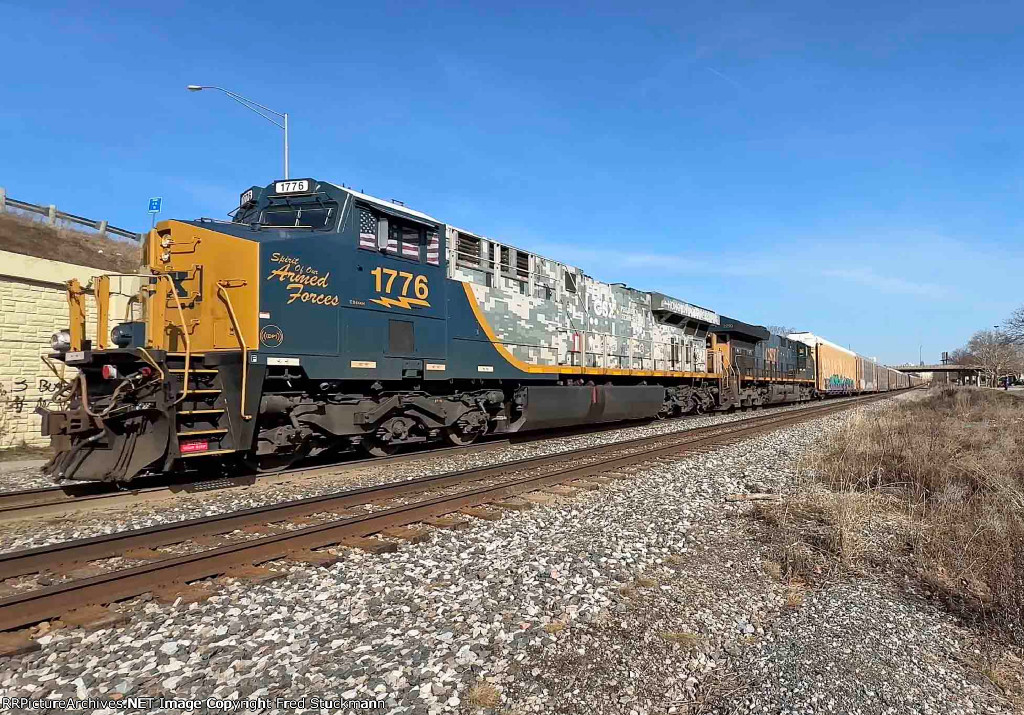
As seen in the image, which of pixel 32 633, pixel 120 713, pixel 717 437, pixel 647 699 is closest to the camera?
pixel 120 713

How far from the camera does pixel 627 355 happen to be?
1563 cm

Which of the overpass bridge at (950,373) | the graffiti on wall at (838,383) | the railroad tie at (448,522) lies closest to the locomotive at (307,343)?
the railroad tie at (448,522)

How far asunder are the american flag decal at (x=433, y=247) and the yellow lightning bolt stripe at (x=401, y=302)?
0.71 m

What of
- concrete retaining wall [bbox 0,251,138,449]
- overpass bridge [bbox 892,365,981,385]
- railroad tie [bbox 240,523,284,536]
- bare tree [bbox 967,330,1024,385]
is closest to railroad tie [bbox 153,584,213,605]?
railroad tie [bbox 240,523,284,536]

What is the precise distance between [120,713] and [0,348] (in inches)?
470

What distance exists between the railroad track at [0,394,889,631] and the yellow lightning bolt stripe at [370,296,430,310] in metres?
2.70

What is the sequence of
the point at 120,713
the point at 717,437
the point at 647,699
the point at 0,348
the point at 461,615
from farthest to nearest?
1. the point at 717,437
2. the point at 0,348
3. the point at 461,615
4. the point at 647,699
5. the point at 120,713

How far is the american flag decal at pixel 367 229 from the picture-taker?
328 inches

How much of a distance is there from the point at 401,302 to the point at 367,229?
3.88 ft

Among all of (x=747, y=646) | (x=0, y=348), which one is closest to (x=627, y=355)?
(x=747, y=646)

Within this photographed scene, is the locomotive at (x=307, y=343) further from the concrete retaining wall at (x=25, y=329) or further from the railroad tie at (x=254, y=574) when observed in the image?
the railroad tie at (x=254, y=574)

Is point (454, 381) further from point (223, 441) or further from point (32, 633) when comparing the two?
point (32, 633)

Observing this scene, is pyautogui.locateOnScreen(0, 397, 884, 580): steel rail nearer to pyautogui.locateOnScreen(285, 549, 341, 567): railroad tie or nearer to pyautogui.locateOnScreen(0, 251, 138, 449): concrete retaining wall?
pyautogui.locateOnScreen(285, 549, 341, 567): railroad tie

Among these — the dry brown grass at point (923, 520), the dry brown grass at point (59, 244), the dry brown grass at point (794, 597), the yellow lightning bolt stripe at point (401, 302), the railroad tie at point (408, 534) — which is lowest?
the dry brown grass at point (794, 597)
